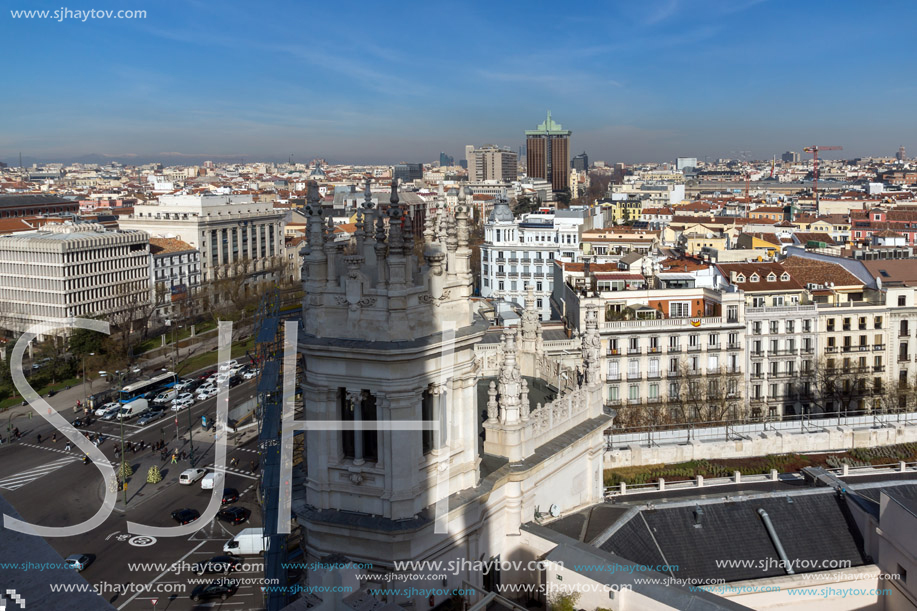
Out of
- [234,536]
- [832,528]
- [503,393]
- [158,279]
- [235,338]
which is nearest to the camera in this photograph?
[503,393]

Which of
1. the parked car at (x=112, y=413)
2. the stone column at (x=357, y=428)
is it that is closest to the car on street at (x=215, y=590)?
the stone column at (x=357, y=428)

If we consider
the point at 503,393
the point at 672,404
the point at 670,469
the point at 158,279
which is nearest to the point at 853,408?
the point at 672,404

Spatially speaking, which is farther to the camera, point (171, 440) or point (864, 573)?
point (171, 440)

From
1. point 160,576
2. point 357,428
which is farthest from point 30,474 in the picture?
point 357,428

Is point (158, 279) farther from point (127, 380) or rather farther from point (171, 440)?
point (171, 440)

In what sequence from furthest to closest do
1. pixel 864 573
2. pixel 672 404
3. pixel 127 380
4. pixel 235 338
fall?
pixel 235 338
pixel 127 380
pixel 672 404
pixel 864 573

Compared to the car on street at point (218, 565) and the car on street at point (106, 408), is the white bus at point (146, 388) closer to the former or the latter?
the car on street at point (106, 408)

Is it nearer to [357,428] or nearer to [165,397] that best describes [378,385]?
[357,428]
